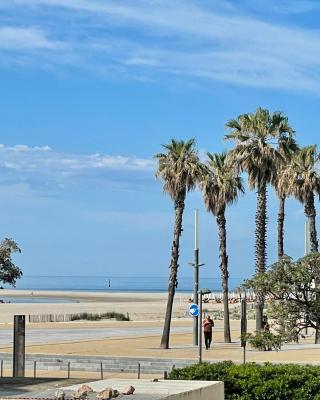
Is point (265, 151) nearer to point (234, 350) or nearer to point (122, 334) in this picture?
point (234, 350)

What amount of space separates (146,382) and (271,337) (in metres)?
8.69

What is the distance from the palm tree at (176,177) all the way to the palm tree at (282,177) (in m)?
5.03

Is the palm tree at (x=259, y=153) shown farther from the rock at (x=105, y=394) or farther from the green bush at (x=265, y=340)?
the rock at (x=105, y=394)

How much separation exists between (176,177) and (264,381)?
2874 cm

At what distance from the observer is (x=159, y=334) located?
60688mm

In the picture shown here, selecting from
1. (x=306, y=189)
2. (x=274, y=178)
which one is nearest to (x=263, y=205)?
(x=274, y=178)

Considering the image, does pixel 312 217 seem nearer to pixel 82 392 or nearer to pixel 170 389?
pixel 170 389

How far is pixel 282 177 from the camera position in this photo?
5634cm

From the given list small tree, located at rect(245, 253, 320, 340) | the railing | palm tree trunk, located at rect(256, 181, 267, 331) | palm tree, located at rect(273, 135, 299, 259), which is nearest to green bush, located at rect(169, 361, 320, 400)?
small tree, located at rect(245, 253, 320, 340)

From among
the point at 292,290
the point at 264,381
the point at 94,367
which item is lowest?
the point at 94,367

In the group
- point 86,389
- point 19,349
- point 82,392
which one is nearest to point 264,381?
point 86,389

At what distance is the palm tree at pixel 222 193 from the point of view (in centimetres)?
5428

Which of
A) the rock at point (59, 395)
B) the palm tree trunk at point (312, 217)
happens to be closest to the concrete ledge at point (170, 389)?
the rock at point (59, 395)

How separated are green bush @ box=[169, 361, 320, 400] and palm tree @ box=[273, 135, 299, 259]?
2608 centimetres
